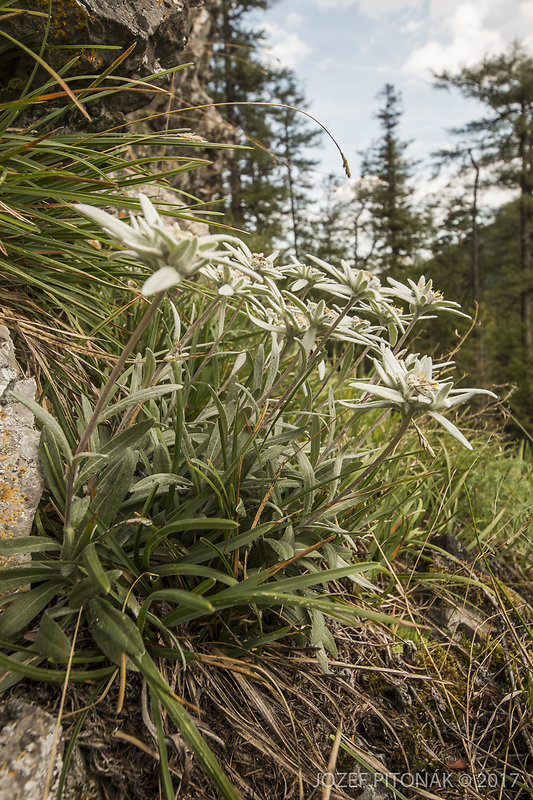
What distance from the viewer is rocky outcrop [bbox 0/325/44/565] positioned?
4.48 ft

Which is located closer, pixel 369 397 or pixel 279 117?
pixel 369 397

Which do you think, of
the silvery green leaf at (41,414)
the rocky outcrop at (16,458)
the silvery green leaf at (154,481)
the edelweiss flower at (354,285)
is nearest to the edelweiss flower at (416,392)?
the edelweiss flower at (354,285)

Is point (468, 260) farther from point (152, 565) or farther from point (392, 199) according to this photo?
point (152, 565)

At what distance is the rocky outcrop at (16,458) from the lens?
1.37 meters

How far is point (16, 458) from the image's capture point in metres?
1.42

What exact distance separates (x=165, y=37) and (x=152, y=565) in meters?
2.96

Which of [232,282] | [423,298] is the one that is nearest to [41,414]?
[232,282]

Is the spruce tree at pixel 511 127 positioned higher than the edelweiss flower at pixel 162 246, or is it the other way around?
the spruce tree at pixel 511 127

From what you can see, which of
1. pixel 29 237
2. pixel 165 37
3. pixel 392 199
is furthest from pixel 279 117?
pixel 29 237

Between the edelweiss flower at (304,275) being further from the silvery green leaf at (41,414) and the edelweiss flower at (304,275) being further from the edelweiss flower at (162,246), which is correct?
the silvery green leaf at (41,414)

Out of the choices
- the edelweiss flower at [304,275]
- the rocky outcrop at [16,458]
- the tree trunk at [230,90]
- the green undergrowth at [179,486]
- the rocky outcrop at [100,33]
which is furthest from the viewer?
the tree trunk at [230,90]

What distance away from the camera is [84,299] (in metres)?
2.29

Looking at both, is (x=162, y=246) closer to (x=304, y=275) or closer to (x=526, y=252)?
(x=304, y=275)

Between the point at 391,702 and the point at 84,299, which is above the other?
the point at 84,299
